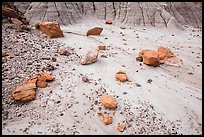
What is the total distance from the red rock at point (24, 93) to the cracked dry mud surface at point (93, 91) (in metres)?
0.08

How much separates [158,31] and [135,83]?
13.0 ft

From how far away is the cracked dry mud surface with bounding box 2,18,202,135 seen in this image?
9.13 ft

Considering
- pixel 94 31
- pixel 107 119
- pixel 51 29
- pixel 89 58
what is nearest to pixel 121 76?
pixel 89 58

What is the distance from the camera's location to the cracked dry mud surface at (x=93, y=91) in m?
2.78

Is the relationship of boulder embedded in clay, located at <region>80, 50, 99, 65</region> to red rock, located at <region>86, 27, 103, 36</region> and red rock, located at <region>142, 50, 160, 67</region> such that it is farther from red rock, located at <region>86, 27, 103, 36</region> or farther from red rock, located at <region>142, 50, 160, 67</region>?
red rock, located at <region>86, 27, 103, 36</region>

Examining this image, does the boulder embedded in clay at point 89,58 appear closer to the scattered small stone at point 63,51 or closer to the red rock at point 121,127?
the scattered small stone at point 63,51

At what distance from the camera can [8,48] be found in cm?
399

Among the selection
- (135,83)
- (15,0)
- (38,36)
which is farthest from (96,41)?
(15,0)

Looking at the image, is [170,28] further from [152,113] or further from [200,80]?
[152,113]

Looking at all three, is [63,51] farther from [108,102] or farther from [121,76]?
[108,102]

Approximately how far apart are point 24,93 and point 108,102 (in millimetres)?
1161

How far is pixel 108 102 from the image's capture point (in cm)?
298

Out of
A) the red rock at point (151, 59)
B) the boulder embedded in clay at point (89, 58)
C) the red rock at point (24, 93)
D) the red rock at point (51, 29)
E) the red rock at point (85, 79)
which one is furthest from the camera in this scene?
the red rock at point (51, 29)

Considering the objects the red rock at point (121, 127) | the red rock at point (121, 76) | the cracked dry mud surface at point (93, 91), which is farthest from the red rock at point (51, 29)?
the red rock at point (121, 127)
